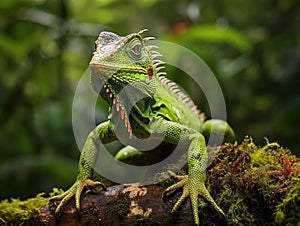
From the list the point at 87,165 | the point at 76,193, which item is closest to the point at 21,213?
the point at 76,193

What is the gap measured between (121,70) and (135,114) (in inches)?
15.0

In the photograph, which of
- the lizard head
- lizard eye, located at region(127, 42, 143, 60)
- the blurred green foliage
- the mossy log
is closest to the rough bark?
the mossy log

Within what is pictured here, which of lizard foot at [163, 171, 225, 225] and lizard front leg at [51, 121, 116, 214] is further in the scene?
lizard front leg at [51, 121, 116, 214]

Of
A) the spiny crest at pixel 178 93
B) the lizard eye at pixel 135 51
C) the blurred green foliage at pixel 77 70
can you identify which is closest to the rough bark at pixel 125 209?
the lizard eye at pixel 135 51

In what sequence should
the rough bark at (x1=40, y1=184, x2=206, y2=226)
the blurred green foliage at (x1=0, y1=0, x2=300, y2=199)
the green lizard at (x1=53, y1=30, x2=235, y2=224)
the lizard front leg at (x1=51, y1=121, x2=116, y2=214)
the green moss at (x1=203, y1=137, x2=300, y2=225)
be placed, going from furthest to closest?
the blurred green foliage at (x1=0, y1=0, x2=300, y2=199) → the lizard front leg at (x1=51, y1=121, x2=116, y2=214) → the green lizard at (x1=53, y1=30, x2=235, y2=224) → the rough bark at (x1=40, y1=184, x2=206, y2=226) → the green moss at (x1=203, y1=137, x2=300, y2=225)

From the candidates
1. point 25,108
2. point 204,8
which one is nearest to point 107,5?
point 204,8

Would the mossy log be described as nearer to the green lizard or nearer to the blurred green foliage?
the green lizard

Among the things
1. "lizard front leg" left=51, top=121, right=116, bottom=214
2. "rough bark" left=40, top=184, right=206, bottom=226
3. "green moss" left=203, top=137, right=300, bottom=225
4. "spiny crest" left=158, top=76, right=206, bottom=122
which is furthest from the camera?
"spiny crest" left=158, top=76, right=206, bottom=122

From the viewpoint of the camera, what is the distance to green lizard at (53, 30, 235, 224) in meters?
2.95

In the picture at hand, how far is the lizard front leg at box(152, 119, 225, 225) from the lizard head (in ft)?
0.94

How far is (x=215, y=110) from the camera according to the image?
6.04 m

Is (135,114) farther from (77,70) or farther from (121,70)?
(77,70)

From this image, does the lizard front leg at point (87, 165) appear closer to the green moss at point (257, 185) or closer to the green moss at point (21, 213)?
the green moss at point (21, 213)

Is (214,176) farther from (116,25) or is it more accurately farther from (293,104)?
(116,25)
